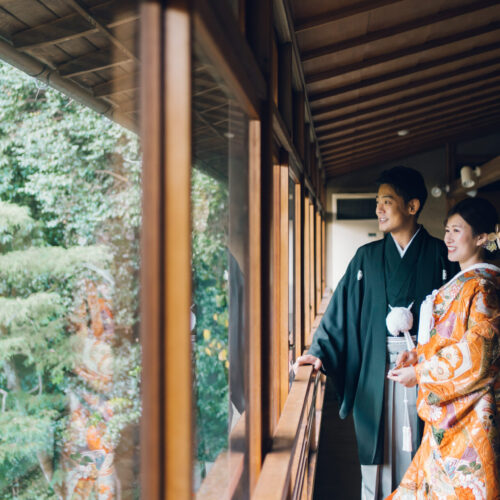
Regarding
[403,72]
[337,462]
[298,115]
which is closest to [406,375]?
[298,115]

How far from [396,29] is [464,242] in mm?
1293

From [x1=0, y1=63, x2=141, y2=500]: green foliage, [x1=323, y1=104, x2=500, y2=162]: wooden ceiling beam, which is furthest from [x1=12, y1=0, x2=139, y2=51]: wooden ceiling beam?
[x1=323, y1=104, x2=500, y2=162]: wooden ceiling beam

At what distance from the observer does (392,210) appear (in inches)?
101

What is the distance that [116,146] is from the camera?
4.22ft

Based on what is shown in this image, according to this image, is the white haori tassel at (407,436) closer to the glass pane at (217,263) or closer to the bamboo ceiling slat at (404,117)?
the glass pane at (217,263)

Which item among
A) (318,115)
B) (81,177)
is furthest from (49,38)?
(318,115)

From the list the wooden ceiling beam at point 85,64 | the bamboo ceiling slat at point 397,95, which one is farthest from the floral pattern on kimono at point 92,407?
Result: the bamboo ceiling slat at point 397,95

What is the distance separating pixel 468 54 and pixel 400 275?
2.10m

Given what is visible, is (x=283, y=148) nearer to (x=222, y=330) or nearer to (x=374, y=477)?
(x=222, y=330)

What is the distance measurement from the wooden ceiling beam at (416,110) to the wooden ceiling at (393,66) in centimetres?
1

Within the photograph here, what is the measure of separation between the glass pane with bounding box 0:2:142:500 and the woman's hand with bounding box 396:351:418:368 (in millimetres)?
1353

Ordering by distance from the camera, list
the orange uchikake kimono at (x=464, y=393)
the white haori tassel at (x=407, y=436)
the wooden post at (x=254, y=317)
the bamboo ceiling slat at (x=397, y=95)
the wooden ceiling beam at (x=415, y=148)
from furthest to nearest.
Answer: the wooden ceiling beam at (x=415, y=148)
the bamboo ceiling slat at (x=397, y=95)
the white haori tassel at (x=407, y=436)
the orange uchikake kimono at (x=464, y=393)
the wooden post at (x=254, y=317)

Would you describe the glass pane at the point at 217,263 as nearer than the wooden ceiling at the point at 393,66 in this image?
Yes

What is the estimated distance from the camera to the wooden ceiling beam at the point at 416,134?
6.09 metres
